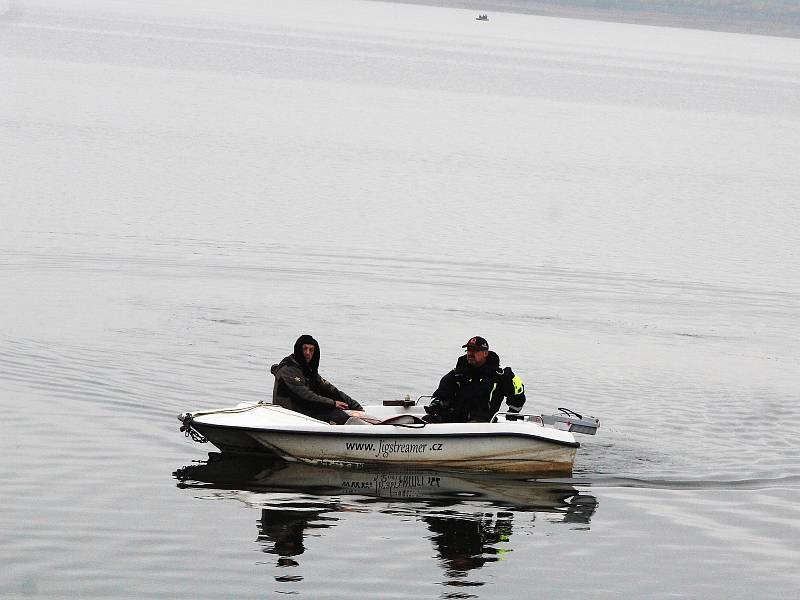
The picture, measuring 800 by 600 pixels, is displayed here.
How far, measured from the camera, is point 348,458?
17453 millimetres

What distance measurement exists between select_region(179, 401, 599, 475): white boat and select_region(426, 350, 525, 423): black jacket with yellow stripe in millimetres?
315

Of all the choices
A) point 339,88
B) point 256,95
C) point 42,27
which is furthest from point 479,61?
point 256,95

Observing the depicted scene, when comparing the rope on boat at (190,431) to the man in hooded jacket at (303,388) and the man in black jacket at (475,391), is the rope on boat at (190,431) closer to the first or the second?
the man in hooded jacket at (303,388)

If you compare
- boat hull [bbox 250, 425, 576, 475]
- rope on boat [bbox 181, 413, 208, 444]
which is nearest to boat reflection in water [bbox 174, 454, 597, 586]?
boat hull [bbox 250, 425, 576, 475]

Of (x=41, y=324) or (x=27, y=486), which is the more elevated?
(x=41, y=324)

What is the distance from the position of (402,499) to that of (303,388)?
7.04 feet

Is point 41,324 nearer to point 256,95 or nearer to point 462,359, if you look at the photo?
point 462,359

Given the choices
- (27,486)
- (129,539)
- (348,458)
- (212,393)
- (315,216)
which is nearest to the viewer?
(129,539)

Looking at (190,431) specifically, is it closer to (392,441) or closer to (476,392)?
(392,441)

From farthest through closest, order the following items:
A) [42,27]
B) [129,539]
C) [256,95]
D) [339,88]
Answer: [42,27]
[339,88]
[256,95]
[129,539]

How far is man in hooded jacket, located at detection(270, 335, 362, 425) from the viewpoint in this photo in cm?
1767

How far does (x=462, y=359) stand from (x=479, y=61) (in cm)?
14937

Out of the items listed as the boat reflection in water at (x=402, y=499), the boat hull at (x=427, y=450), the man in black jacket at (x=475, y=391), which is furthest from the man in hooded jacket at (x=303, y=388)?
the man in black jacket at (x=475, y=391)

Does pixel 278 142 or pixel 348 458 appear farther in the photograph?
pixel 278 142
